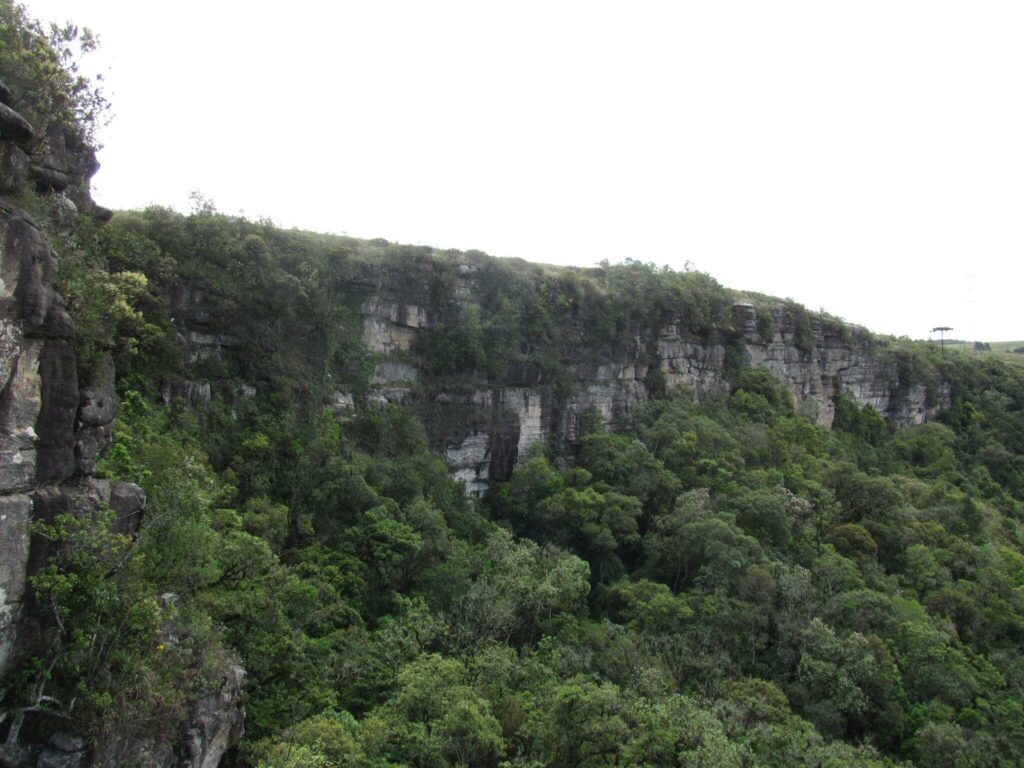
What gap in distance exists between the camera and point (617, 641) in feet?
57.5

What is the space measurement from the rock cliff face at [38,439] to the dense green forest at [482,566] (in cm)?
43

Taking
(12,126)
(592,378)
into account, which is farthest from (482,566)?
(12,126)

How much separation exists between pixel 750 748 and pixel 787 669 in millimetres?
5169

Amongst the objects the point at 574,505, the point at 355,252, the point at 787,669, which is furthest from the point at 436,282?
Result: the point at 787,669

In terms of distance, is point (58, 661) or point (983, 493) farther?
point (983, 493)

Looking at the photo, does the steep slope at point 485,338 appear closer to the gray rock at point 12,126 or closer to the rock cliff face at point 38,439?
the rock cliff face at point 38,439

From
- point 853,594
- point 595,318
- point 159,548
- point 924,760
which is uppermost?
point 595,318

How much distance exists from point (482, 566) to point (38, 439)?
1265 centimetres

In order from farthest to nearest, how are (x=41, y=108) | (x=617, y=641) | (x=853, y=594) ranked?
(x=853, y=594)
(x=617, y=641)
(x=41, y=108)

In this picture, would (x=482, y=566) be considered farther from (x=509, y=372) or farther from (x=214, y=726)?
(x=509, y=372)

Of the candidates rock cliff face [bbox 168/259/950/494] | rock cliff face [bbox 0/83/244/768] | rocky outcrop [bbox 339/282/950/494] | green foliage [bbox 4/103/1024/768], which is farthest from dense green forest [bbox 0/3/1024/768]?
rocky outcrop [bbox 339/282/950/494]

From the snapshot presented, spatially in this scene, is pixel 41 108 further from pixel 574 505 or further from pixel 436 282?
pixel 574 505

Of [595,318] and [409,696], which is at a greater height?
[595,318]

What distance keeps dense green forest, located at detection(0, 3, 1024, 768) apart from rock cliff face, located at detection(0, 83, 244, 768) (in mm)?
429
